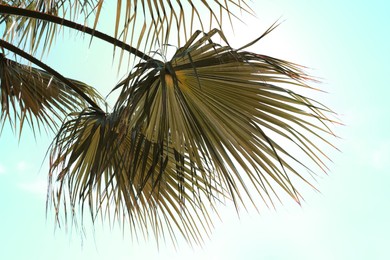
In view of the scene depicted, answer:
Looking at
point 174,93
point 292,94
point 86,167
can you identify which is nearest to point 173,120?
point 174,93

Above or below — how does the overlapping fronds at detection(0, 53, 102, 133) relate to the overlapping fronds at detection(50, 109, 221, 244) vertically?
above

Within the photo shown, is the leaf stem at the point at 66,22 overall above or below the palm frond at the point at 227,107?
above

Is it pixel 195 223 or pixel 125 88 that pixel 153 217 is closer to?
pixel 195 223

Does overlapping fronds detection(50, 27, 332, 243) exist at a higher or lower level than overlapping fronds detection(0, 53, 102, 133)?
lower

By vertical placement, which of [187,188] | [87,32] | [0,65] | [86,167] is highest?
[0,65]

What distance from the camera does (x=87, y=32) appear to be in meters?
2.24

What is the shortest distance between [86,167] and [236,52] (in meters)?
1.01

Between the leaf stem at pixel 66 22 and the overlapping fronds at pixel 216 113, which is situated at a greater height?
the leaf stem at pixel 66 22

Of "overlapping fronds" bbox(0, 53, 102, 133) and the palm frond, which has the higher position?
"overlapping fronds" bbox(0, 53, 102, 133)

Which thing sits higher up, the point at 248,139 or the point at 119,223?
the point at 119,223

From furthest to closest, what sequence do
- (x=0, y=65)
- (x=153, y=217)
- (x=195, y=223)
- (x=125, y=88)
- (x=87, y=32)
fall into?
(x=0, y=65) → (x=153, y=217) → (x=195, y=223) → (x=87, y=32) → (x=125, y=88)

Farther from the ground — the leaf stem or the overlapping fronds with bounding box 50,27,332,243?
the leaf stem

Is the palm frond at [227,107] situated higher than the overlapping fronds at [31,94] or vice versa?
the overlapping fronds at [31,94]

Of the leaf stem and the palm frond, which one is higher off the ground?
the leaf stem
